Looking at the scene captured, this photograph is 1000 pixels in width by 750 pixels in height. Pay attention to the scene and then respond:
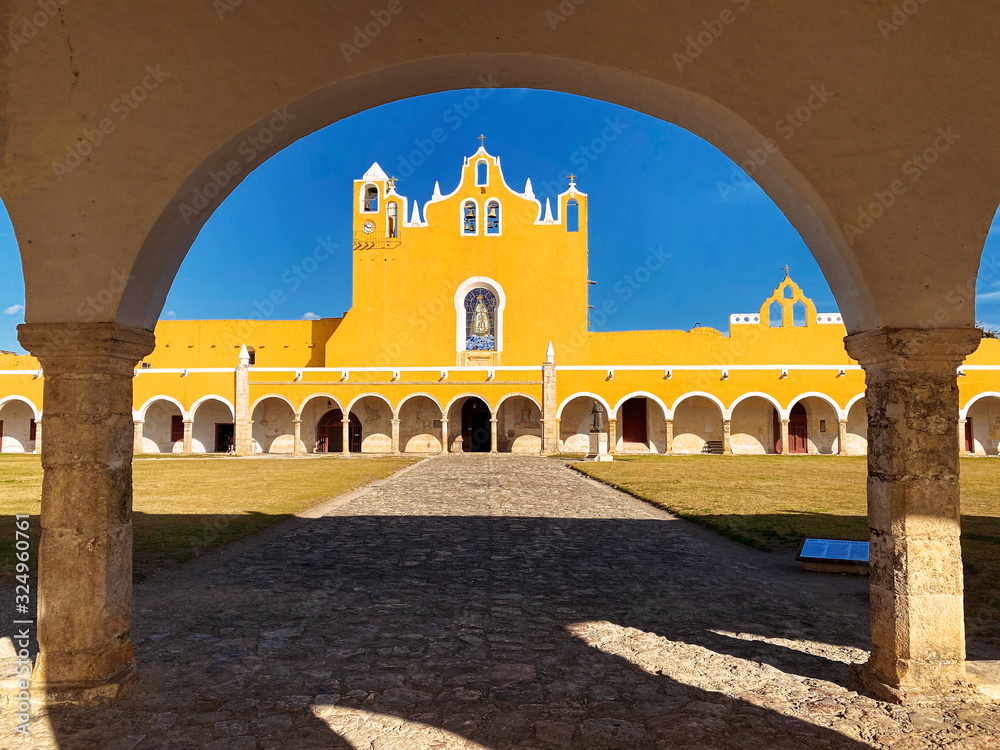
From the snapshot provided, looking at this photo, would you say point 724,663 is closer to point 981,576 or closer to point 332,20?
point 981,576

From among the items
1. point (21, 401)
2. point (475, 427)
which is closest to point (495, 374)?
point (475, 427)

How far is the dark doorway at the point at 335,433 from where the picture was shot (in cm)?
2883

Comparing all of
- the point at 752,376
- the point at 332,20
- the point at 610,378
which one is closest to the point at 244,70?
the point at 332,20

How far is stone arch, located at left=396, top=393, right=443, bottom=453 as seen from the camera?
28.1 meters

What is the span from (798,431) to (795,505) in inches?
763

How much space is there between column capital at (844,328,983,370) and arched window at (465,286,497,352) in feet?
84.7

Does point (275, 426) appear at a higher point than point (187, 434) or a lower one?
higher

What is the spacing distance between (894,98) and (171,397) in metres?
29.4

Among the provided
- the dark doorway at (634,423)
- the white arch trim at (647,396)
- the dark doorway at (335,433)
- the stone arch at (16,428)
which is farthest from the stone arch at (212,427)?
the dark doorway at (634,423)

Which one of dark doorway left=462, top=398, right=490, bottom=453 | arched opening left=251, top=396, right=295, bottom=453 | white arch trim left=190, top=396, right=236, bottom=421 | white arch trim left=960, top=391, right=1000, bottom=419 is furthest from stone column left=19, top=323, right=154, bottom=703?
white arch trim left=960, top=391, right=1000, bottom=419

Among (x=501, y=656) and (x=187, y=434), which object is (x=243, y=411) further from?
(x=501, y=656)

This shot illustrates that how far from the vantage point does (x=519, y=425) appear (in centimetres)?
2781

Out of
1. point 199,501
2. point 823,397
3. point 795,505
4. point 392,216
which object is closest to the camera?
point 795,505

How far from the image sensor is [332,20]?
11.1 ft
